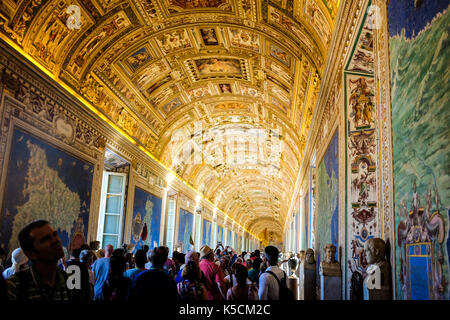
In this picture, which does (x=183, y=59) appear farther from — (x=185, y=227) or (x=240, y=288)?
(x=185, y=227)

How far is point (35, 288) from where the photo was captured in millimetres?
2773

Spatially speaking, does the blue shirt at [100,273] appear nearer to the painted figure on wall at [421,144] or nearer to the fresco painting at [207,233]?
the painted figure on wall at [421,144]

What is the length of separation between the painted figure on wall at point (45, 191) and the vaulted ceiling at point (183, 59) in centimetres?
238

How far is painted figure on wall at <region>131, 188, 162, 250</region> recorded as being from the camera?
58.0ft

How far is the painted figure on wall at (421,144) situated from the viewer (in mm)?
3201

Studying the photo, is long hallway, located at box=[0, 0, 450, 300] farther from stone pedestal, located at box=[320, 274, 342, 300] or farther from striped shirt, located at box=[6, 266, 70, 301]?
striped shirt, located at box=[6, 266, 70, 301]

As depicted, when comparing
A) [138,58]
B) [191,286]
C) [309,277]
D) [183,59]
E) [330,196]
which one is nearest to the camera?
[191,286]

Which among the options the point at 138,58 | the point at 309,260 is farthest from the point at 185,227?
the point at 309,260

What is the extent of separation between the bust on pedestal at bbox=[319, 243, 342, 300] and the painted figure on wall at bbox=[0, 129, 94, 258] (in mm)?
7231

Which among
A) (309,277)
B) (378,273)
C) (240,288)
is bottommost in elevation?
(309,277)

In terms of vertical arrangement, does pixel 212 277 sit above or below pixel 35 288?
below

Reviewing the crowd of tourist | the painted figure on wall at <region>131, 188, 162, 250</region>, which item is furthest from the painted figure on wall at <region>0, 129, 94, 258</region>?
the painted figure on wall at <region>131, 188, 162, 250</region>

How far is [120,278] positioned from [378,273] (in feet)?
10.9

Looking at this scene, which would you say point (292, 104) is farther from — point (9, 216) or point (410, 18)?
point (410, 18)
